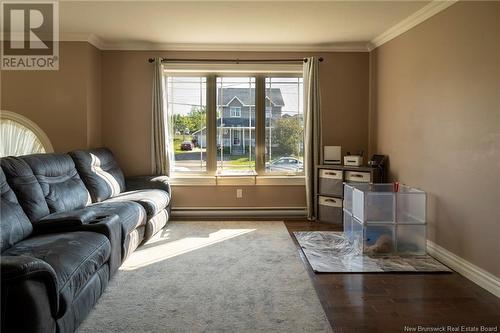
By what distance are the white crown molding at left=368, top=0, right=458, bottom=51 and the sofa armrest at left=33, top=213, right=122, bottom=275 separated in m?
3.40

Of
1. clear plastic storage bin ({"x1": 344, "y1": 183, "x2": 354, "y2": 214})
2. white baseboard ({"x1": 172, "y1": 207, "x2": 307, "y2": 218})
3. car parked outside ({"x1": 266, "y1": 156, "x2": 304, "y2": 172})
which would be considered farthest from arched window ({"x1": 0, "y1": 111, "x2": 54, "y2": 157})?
clear plastic storage bin ({"x1": 344, "y1": 183, "x2": 354, "y2": 214})

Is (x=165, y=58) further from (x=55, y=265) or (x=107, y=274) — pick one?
(x=55, y=265)

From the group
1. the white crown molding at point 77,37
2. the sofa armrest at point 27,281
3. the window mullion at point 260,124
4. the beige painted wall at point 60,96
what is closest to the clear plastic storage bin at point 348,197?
the window mullion at point 260,124

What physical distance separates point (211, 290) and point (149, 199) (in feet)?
5.31

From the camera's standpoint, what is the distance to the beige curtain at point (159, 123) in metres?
5.24

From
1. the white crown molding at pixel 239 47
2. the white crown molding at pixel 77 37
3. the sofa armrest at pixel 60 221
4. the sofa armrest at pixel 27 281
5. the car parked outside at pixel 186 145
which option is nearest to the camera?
the sofa armrest at pixel 27 281

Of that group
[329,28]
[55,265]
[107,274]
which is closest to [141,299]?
[107,274]

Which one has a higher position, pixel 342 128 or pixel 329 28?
pixel 329 28

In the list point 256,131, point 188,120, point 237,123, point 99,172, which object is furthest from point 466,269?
point 188,120

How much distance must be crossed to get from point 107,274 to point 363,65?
4278 millimetres

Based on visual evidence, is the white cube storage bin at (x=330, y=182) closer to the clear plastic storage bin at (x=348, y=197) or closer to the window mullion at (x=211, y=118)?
the clear plastic storage bin at (x=348, y=197)

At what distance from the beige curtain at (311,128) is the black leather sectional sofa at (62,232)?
1940 mm

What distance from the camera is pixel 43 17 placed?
4.18 meters

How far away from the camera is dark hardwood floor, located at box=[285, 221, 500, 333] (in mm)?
2363
